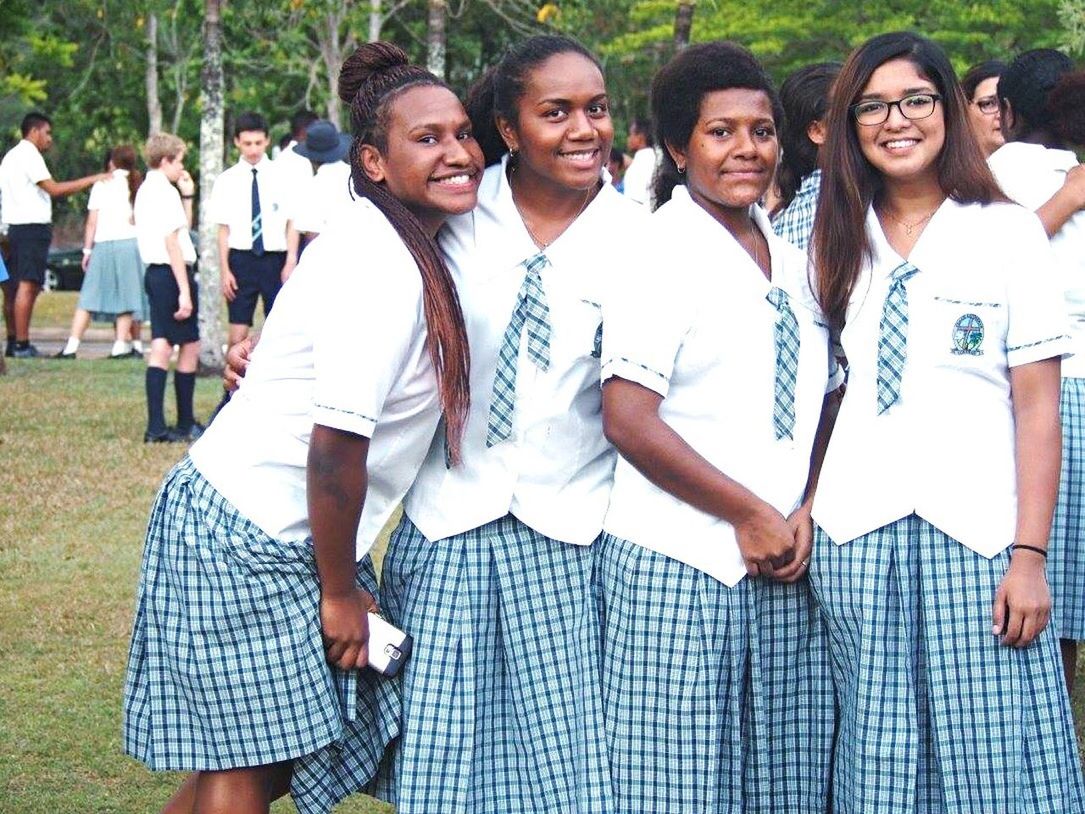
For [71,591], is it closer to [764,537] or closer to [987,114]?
[987,114]

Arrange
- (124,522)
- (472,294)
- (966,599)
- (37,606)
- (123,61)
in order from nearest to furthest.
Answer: (966,599)
(472,294)
(37,606)
(124,522)
(123,61)

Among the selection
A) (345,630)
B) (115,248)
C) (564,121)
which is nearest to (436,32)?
(115,248)

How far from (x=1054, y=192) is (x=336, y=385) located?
2387mm

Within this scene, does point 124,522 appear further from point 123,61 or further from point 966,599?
point 123,61

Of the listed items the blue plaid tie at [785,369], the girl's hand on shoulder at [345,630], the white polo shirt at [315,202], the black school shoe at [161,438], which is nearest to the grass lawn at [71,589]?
the black school shoe at [161,438]

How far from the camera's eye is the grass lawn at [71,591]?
16.2 ft

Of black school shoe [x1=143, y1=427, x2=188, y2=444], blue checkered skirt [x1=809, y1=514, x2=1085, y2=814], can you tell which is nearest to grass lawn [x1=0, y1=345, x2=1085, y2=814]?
black school shoe [x1=143, y1=427, x2=188, y2=444]

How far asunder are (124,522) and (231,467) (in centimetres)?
493

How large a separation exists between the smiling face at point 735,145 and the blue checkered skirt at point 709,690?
80 centimetres

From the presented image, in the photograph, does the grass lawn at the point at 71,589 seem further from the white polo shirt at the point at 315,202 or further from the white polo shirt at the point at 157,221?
the white polo shirt at the point at 315,202

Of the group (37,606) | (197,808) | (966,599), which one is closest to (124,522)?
(37,606)

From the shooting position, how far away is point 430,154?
11.4 ft

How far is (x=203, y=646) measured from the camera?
11.4ft

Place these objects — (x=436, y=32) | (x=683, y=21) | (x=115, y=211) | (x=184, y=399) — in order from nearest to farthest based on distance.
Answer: (x=184, y=399)
(x=683, y=21)
(x=115, y=211)
(x=436, y=32)
